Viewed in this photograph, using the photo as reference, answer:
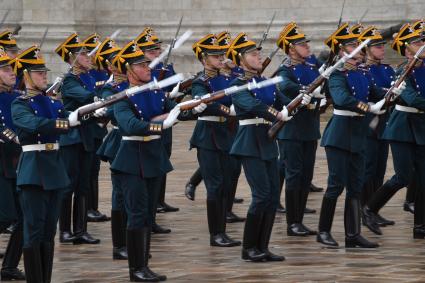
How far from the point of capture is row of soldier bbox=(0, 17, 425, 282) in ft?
36.5

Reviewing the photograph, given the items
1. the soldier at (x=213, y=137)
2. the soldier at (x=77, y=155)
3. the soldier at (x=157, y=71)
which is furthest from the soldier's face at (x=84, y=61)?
the soldier at (x=213, y=137)

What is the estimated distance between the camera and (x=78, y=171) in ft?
46.1

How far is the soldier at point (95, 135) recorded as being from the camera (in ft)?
47.1

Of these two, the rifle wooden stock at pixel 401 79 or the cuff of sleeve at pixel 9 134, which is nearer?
the cuff of sleeve at pixel 9 134

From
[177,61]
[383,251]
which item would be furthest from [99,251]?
[177,61]

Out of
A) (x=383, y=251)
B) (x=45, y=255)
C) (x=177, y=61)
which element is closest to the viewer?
(x=45, y=255)

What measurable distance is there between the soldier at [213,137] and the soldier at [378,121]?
53.1 inches

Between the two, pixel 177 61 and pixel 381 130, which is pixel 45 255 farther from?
pixel 177 61

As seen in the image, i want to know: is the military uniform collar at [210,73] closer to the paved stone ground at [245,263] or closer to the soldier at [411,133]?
the paved stone ground at [245,263]

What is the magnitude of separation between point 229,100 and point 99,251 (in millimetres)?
1934

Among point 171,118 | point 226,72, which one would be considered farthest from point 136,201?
point 226,72

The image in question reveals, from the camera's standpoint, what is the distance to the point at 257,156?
40.2 feet

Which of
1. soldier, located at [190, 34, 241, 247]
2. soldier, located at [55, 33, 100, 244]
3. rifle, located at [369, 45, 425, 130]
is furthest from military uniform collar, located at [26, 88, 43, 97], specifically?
rifle, located at [369, 45, 425, 130]

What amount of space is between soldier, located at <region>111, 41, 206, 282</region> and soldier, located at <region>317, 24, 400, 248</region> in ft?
5.97
